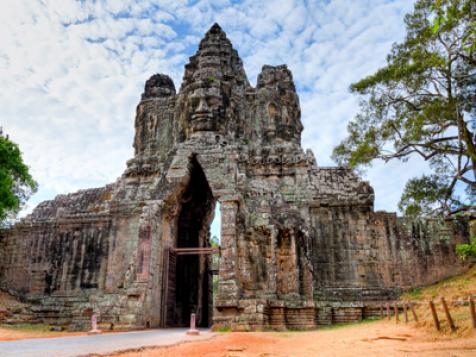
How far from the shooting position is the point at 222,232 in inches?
556

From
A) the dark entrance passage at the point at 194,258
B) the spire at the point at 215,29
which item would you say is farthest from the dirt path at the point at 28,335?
the spire at the point at 215,29

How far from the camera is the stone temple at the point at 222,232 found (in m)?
14.0

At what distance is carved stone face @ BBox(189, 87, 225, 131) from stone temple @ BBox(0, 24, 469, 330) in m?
0.05

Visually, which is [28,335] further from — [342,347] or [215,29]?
[215,29]

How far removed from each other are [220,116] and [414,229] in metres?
8.62

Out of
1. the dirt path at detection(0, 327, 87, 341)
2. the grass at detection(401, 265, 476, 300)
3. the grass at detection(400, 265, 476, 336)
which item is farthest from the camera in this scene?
the grass at detection(401, 265, 476, 300)

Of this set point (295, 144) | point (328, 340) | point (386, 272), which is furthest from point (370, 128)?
point (328, 340)

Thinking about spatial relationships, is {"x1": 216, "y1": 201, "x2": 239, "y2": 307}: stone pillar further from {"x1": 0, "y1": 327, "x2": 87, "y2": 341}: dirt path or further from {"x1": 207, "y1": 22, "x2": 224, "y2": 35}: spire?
{"x1": 207, "y1": 22, "x2": 224, "y2": 35}: spire

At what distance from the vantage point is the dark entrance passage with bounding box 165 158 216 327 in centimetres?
1717

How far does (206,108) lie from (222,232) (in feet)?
17.4

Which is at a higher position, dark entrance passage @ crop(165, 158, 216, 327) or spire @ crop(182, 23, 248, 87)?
spire @ crop(182, 23, 248, 87)

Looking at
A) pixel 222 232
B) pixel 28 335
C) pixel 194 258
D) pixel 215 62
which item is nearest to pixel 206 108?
pixel 215 62

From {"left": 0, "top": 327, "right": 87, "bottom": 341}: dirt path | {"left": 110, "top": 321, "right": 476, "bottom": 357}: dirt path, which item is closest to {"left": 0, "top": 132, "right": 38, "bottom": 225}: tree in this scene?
{"left": 0, "top": 327, "right": 87, "bottom": 341}: dirt path

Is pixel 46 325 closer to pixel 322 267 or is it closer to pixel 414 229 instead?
pixel 322 267
